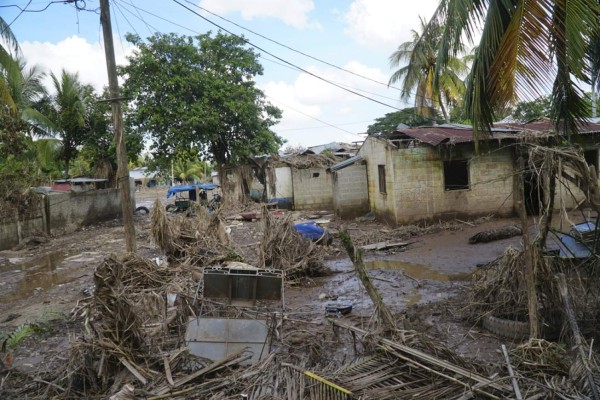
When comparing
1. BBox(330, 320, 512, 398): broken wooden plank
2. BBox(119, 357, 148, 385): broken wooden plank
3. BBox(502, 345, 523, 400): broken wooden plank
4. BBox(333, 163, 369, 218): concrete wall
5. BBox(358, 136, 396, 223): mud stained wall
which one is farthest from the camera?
BBox(333, 163, 369, 218): concrete wall

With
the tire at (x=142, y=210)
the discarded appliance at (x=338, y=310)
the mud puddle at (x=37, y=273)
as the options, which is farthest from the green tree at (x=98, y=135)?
the discarded appliance at (x=338, y=310)

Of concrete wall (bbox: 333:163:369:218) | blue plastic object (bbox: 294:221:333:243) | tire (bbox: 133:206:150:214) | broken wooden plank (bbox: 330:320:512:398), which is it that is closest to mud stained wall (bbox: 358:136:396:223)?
concrete wall (bbox: 333:163:369:218)

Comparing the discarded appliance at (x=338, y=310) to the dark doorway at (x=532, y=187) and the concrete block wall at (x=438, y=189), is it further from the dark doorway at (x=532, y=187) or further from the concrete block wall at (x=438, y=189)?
the concrete block wall at (x=438, y=189)

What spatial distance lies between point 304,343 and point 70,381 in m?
2.50

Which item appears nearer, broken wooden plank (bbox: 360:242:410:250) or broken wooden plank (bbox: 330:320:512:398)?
broken wooden plank (bbox: 330:320:512:398)

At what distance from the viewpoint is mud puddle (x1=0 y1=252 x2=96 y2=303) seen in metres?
9.87

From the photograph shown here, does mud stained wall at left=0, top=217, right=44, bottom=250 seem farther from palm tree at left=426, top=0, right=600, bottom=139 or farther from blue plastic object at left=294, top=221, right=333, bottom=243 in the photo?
palm tree at left=426, top=0, right=600, bottom=139

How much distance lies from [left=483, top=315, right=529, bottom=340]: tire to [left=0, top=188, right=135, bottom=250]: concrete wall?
15222 millimetres

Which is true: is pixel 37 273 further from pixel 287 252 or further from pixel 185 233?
pixel 287 252

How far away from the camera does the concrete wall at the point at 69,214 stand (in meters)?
15.2

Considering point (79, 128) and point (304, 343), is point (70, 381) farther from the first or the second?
point (79, 128)

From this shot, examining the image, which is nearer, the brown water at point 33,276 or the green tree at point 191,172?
the brown water at point 33,276

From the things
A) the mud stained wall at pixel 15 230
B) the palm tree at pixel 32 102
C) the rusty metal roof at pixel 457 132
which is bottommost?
the mud stained wall at pixel 15 230

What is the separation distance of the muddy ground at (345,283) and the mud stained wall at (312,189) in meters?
5.97
